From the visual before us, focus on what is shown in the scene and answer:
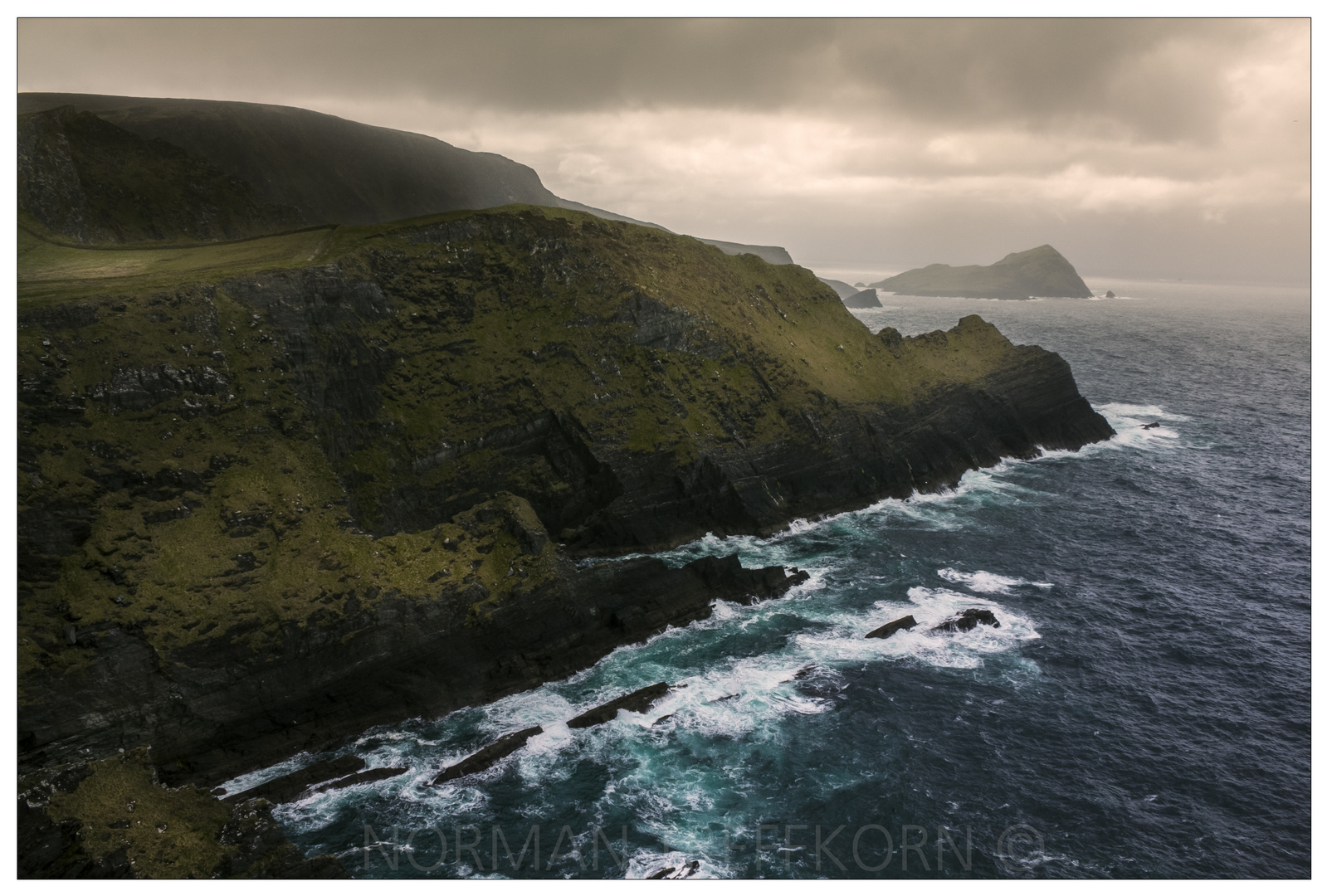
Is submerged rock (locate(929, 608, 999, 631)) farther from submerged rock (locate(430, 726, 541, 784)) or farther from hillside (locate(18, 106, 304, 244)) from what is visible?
hillside (locate(18, 106, 304, 244))

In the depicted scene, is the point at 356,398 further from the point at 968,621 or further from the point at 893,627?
the point at 968,621

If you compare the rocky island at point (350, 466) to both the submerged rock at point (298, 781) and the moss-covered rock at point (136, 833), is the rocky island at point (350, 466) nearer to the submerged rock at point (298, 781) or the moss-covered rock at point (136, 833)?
the moss-covered rock at point (136, 833)

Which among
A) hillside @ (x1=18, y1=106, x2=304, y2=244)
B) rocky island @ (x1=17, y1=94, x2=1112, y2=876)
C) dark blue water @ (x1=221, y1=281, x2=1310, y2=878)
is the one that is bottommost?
dark blue water @ (x1=221, y1=281, x2=1310, y2=878)

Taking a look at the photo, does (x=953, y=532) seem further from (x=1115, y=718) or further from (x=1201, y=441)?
(x=1201, y=441)

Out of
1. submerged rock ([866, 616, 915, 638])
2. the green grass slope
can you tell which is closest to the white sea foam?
submerged rock ([866, 616, 915, 638])

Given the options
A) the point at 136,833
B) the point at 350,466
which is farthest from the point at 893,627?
the point at 136,833
